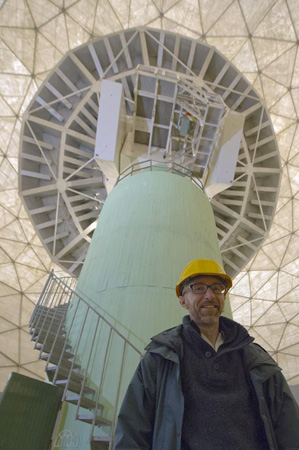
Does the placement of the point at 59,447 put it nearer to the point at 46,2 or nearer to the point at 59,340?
the point at 59,340

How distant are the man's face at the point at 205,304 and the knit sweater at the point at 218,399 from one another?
6.0 inches

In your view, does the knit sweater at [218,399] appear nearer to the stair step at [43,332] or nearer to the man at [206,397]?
the man at [206,397]

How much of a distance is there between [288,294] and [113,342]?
18.5 meters

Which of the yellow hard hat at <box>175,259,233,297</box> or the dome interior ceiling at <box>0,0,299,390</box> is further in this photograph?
the dome interior ceiling at <box>0,0,299,390</box>

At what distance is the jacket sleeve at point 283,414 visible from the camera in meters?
2.02

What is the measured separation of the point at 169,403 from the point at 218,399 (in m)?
0.31

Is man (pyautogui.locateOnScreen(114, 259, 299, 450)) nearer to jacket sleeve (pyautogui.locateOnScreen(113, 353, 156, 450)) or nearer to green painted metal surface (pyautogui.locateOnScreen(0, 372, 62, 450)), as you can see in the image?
jacket sleeve (pyautogui.locateOnScreen(113, 353, 156, 450))

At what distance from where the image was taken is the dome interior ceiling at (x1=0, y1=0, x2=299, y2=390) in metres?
15.3

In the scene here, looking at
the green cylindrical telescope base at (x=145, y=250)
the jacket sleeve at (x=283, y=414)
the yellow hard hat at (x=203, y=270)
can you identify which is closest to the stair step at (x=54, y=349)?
the green cylindrical telescope base at (x=145, y=250)

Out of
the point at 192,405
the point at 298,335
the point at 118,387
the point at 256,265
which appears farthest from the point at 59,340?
the point at 298,335

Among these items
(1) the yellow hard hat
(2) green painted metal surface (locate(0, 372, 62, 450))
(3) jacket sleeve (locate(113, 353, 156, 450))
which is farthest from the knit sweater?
(2) green painted metal surface (locate(0, 372, 62, 450))

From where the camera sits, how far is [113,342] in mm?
5895

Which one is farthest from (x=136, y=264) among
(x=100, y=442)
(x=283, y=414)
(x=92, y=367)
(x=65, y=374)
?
(x=283, y=414)

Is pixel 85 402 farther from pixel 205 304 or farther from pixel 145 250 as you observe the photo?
pixel 205 304
